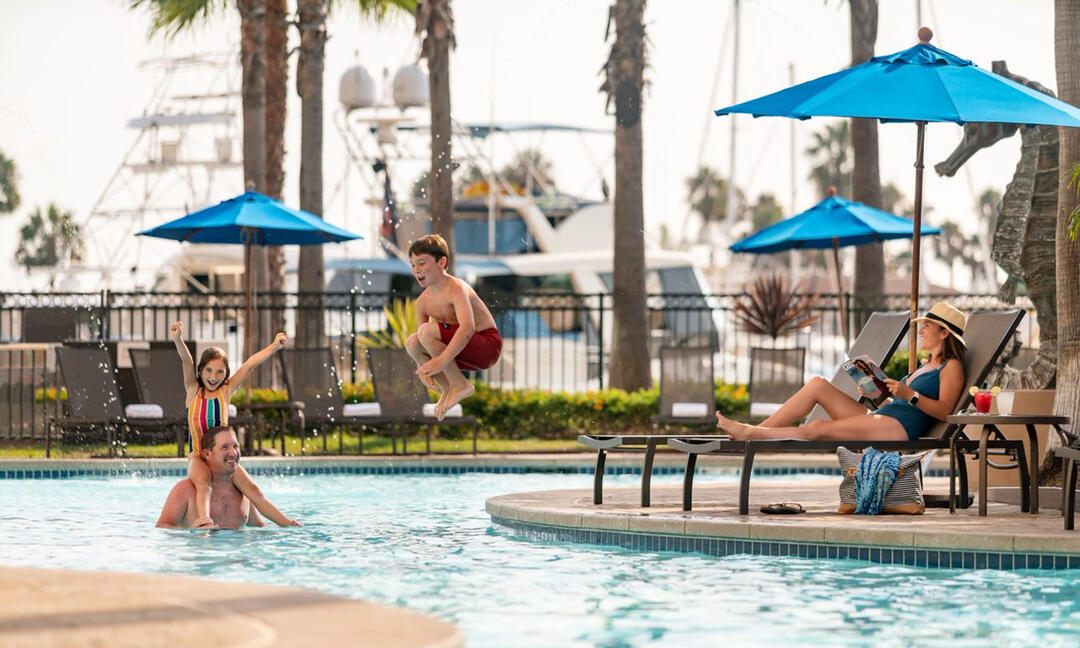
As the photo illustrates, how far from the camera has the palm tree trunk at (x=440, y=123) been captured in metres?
19.4

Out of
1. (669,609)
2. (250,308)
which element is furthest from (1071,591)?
(250,308)

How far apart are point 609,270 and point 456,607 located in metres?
29.2

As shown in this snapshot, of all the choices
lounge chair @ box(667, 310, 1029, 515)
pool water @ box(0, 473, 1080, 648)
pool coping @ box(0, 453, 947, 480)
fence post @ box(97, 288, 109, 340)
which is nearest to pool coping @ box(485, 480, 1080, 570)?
pool water @ box(0, 473, 1080, 648)

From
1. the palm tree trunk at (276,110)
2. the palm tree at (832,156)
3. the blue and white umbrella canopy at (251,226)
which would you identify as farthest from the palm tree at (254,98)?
the palm tree at (832,156)

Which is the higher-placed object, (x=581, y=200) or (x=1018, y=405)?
(x=581, y=200)

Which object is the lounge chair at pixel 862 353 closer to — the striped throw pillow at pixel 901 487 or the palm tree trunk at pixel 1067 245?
the palm tree trunk at pixel 1067 245

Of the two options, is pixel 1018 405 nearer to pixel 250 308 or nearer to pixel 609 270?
pixel 250 308

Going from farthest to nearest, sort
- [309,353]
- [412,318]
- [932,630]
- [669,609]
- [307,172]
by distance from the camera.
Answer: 1. [307,172]
2. [412,318]
3. [309,353]
4. [669,609]
5. [932,630]

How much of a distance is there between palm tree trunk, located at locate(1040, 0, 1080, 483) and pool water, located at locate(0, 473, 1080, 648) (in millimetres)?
2451

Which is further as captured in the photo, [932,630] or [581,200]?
[581,200]

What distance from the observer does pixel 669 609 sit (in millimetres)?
6902

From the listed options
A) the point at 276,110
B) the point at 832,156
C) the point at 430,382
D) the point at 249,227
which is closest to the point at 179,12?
the point at 276,110

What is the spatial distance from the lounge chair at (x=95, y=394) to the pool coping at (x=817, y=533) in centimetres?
568

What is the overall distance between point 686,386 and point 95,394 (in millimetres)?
5830
